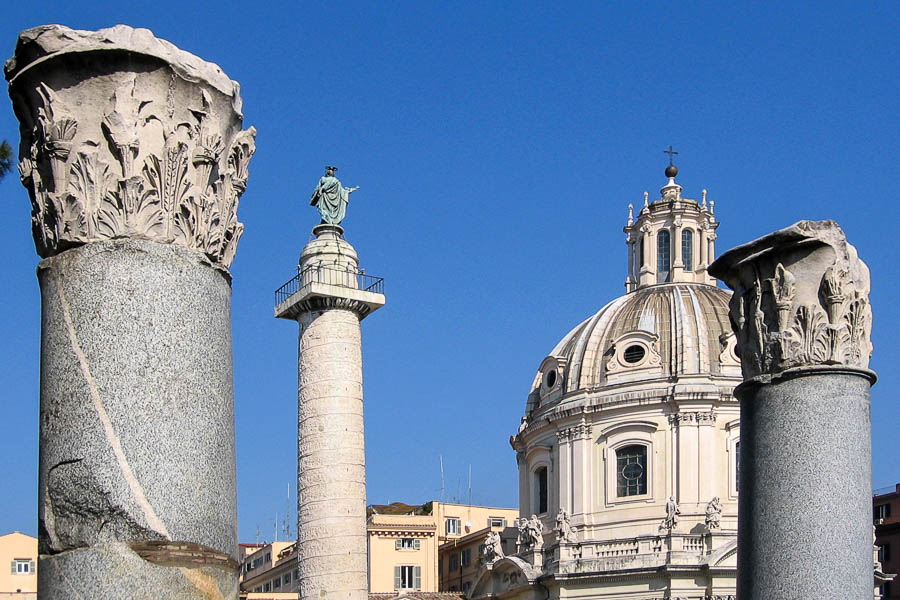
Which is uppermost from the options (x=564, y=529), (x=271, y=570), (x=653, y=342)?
(x=653, y=342)

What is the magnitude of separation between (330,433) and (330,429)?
0.09 metres

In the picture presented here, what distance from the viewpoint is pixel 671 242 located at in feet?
215

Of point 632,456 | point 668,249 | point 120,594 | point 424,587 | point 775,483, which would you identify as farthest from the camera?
point 424,587

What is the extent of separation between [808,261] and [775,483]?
5.26 ft

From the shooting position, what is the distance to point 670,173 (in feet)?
227

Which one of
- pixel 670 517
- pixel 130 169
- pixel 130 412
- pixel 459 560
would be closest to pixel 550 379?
pixel 670 517

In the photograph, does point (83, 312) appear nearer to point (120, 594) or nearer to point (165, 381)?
point (165, 381)

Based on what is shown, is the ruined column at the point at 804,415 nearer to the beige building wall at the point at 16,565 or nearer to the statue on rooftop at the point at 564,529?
the statue on rooftop at the point at 564,529

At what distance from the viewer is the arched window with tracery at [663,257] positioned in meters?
65.3

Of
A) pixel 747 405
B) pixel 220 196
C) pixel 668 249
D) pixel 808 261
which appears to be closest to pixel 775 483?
pixel 747 405

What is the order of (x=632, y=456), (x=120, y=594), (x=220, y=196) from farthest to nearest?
(x=632, y=456) < (x=220, y=196) < (x=120, y=594)

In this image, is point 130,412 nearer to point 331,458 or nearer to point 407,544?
point 331,458

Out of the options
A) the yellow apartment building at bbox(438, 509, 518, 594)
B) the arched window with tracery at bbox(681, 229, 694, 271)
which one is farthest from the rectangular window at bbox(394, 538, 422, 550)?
the arched window with tracery at bbox(681, 229, 694, 271)

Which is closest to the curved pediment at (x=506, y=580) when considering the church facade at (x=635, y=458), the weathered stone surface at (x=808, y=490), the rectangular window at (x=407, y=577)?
the church facade at (x=635, y=458)
